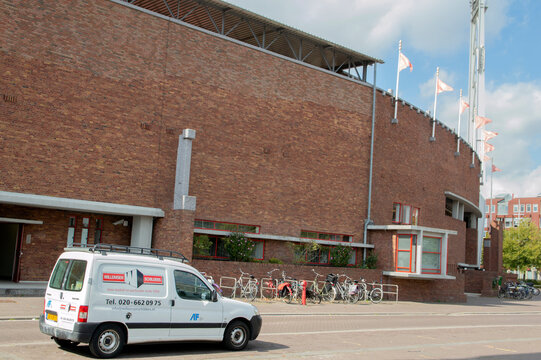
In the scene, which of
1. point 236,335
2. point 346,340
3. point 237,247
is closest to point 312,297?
point 237,247

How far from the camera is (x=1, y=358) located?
8875 mm

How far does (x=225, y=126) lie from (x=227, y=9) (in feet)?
18.4

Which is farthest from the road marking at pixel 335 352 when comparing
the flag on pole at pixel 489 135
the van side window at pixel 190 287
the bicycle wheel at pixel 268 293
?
the flag on pole at pixel 489 135

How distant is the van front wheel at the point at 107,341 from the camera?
9.17 meters

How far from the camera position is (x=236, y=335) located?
11.0 meters

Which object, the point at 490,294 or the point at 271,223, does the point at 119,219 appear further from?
the point at 490,294

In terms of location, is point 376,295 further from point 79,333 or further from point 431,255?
point 79,333

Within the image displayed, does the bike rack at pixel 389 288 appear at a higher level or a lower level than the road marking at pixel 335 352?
higher

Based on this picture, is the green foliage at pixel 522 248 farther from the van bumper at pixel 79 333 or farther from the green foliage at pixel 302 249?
the van bumper at pixel 79 333

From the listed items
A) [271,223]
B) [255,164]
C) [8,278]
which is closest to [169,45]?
[255,164]

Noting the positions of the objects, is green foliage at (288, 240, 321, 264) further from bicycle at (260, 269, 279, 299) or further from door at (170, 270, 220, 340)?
door at (170, 270, 220, 340)

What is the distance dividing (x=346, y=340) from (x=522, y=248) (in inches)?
2406

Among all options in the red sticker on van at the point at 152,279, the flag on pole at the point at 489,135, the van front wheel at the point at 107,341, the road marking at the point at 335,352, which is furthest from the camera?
the flag on pole at the point at 489,135

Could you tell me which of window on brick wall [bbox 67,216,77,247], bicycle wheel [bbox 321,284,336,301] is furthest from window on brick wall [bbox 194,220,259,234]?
window on brick wall [bbox 67,216,77,247]
